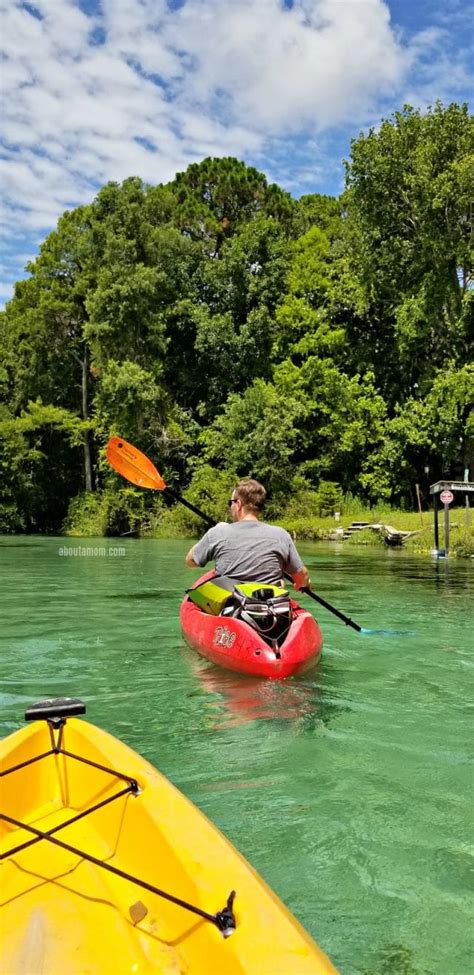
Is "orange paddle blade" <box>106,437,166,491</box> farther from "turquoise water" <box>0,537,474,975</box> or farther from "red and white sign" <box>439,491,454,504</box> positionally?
"red and white sign" <box>439,491,454,504</box>

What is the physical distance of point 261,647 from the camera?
4578 mm

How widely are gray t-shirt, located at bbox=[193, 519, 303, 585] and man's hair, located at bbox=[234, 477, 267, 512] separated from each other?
4.5 inches

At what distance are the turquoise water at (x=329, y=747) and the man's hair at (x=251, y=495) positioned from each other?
3.82ft

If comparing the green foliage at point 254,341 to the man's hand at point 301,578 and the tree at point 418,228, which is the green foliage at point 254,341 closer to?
the tree at point 418,228

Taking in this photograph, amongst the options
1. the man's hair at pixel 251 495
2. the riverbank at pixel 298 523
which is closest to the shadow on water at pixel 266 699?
the man's hair at pixel 251 495

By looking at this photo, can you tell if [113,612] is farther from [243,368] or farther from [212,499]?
[243,368]

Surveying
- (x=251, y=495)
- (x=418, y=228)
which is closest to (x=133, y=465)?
(x=251, y=495)

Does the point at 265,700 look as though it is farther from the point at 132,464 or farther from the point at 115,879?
the point at 132,464

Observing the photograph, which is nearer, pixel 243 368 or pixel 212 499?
pixel 212 499

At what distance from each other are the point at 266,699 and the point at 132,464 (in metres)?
4.05

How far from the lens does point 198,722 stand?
3945 millimetres

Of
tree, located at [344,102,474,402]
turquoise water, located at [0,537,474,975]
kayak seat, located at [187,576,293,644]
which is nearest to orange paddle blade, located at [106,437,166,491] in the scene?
turquoise water, located at [0,537,474,975]

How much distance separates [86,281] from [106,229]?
2624mm

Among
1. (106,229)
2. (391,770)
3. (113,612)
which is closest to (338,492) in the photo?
(106,229)
